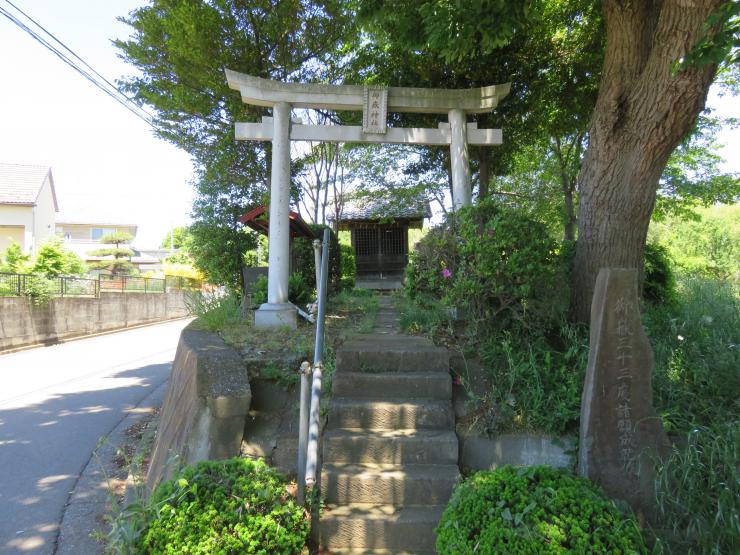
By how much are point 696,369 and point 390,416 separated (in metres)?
2.58

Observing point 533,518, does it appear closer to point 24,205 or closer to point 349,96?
point 349,96

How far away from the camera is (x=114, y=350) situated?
1450 centimetres

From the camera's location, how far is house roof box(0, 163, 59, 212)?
1017 inches

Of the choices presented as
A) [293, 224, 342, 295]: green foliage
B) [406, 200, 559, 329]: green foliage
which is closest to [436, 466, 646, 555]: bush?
[406, 200, 559, 329]: green foliage

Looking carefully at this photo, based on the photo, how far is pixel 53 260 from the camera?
58.4 ft

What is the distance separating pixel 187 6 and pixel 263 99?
3.20 metres

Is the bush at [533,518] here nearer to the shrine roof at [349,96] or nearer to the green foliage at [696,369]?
the green foliage at [696,369]

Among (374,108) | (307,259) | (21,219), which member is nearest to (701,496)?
(374,108)

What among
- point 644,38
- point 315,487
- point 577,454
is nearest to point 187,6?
point 644,38

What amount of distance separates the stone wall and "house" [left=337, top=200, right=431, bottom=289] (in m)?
12.9

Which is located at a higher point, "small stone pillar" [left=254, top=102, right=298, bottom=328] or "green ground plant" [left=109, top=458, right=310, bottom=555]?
"small stone pillar" [left=254, top=102, right=298, bottom=328]

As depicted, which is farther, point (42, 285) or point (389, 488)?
point (42, 285)

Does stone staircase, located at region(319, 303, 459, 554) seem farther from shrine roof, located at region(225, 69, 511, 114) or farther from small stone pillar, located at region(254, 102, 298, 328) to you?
shrine roof, located at region(225, 69, 511, 114)

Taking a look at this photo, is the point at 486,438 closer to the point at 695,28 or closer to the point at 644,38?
the point at 695,28
